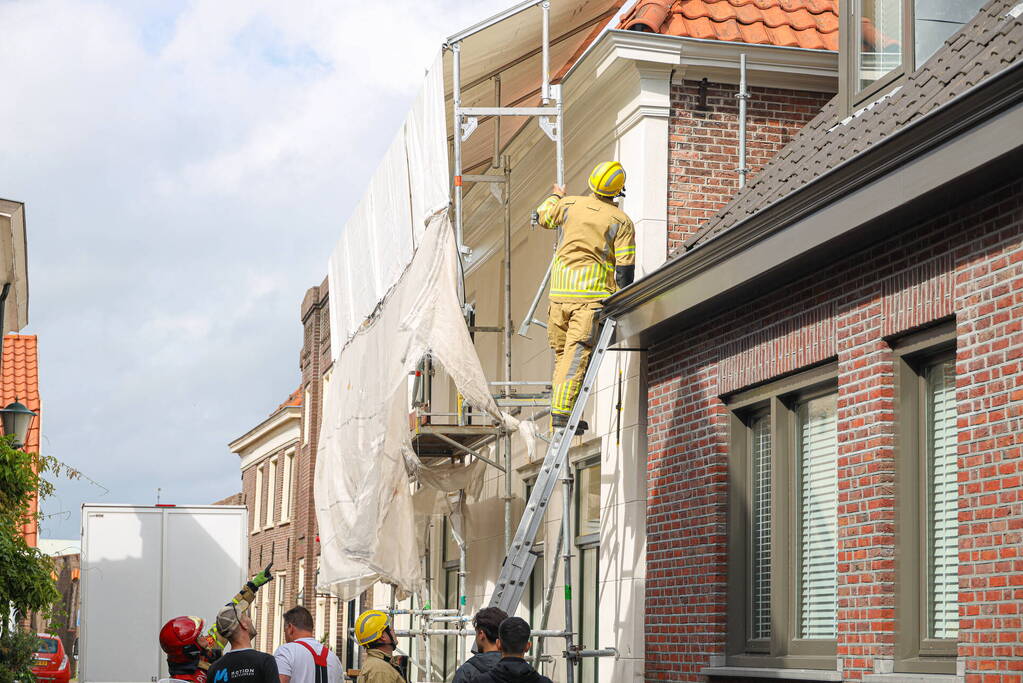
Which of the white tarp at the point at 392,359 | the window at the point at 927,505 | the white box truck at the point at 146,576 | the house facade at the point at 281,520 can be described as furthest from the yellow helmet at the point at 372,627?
the house facade at the point at 281,520

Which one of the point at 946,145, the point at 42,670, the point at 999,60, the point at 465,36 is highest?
the point at 465,36

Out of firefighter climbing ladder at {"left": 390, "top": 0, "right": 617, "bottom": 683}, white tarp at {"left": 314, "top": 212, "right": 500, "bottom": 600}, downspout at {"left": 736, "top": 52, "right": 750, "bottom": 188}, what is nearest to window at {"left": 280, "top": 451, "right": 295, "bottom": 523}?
firefighter climbing ladder at {"left": 390, "top": 0, "right": 617, "bottom": 683}

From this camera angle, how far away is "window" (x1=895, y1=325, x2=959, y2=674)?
768 centimetres

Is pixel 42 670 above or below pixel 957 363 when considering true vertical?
below

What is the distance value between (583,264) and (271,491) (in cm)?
3228

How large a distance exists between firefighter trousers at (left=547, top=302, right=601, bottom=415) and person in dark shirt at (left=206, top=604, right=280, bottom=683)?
14.9ft

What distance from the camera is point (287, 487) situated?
131 ft

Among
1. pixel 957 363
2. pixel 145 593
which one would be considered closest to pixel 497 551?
pixel 145 593

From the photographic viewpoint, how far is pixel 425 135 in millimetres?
13094

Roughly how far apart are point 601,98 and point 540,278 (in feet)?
9.23

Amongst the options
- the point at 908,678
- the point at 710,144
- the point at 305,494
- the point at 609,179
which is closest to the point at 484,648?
the point at 908,678

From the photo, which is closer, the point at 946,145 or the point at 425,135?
the point at 946,145

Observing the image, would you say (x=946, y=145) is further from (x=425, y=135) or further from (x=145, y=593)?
(x=145, y=593)

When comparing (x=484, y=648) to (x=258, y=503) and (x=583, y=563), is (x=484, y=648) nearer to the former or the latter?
(x=583, y=563)
